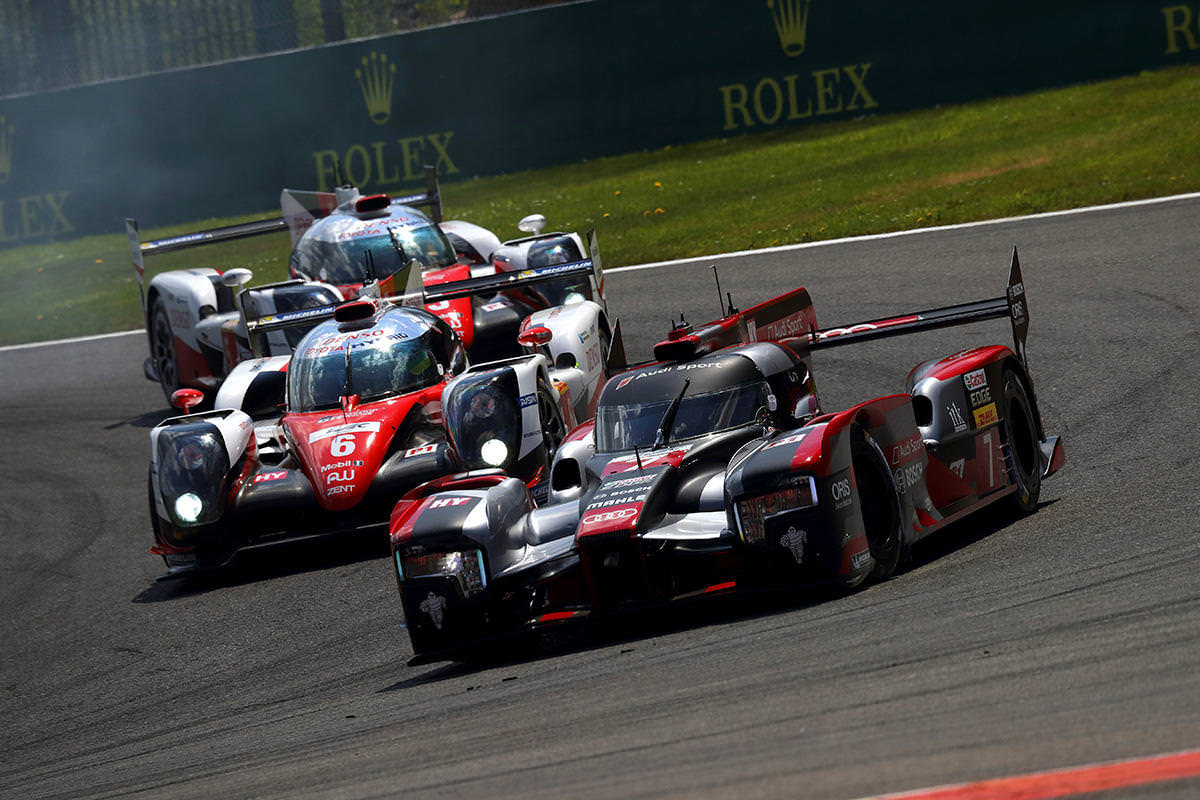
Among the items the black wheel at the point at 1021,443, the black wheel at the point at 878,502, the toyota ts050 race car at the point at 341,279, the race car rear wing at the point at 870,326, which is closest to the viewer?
the black wheel at the point at 878,502

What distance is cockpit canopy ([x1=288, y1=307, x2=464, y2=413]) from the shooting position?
1116 cm

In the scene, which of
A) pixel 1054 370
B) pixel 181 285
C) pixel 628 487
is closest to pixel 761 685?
pixel 628 487

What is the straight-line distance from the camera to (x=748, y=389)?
7.93 meters

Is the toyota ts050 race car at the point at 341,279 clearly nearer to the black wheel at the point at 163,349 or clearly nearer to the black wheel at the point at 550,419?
the black wheel at the point at 163,349

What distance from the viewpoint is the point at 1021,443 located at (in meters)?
8.78

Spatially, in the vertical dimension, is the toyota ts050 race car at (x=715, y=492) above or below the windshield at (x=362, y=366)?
below

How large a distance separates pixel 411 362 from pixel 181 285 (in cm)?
562

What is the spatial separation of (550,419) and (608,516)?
3979 millimetres

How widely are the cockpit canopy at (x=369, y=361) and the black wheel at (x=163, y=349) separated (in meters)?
4.80

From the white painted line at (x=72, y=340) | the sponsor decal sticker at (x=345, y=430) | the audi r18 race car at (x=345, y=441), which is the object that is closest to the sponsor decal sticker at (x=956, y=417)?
the audi r18 race car at (x=345, y=441)

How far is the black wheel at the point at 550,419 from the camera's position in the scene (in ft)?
35.2

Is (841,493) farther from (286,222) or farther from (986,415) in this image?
(286,222)

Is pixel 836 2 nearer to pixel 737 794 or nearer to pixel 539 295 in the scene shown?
pixel 539 295

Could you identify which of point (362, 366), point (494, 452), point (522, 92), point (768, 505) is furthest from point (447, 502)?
point (522, 92)
